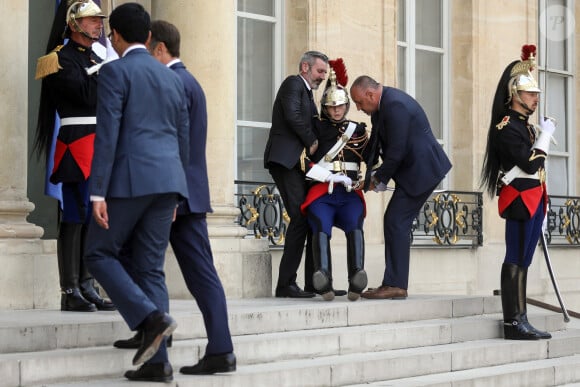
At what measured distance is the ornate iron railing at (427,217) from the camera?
12.6 m

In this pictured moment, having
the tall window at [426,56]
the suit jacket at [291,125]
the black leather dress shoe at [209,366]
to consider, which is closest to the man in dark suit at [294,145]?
the suit jacket at [291,125]

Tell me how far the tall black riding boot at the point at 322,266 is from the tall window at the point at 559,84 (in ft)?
23.3

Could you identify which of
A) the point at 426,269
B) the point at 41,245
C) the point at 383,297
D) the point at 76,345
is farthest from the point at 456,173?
the point at 76,345

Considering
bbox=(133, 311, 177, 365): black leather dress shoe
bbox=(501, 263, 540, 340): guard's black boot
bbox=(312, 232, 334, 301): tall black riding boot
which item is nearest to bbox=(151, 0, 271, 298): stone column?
bbox=(312, 232, 334, 301): tall black riding boot

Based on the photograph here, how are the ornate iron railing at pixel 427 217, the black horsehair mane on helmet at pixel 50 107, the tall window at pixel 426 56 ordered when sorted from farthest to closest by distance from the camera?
the tall window at pixel 426 56
the ornate iron railing at pixel 427 217
the black horsehair mane on helmet at pixel 50 107

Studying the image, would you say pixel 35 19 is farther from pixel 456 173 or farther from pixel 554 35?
pixel 554 35

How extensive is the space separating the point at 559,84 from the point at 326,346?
29.3 feet

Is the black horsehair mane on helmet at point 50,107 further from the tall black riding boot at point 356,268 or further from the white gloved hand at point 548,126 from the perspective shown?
the white gloved hand at point 548,126

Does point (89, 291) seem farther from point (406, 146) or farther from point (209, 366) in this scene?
point (406, 146)

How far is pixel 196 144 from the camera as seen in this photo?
299 inches

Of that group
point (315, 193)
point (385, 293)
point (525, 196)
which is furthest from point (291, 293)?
point (525, 196)

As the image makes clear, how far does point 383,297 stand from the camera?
10719 millimetres

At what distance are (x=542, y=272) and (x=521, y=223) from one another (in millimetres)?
5899

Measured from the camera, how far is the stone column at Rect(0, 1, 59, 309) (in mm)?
9445
